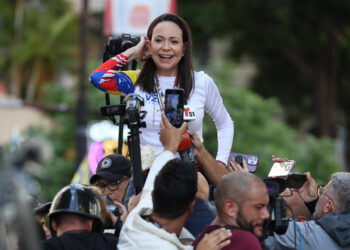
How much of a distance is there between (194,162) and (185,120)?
28 centimetres

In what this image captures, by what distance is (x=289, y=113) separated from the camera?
984 inches

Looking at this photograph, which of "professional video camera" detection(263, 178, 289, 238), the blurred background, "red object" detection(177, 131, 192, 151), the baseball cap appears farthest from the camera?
the blurred background

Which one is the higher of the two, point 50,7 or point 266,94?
point 50,7

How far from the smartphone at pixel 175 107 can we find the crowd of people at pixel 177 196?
60 millimetres

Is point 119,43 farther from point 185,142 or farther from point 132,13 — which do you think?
point 132,13

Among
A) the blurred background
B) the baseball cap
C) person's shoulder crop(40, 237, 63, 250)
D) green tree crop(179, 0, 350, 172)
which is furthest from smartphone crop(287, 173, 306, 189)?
green tree crop(179, 0, 350, 172)

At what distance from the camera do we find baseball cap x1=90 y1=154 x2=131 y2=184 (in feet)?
18.1

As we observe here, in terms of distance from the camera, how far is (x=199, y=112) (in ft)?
16.5

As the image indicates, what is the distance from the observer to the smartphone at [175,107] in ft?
14.3

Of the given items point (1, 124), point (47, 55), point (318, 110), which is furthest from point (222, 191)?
point (1, 124)

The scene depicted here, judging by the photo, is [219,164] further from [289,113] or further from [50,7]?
[50,7]

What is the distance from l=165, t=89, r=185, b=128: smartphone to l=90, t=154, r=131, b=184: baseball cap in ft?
4.01

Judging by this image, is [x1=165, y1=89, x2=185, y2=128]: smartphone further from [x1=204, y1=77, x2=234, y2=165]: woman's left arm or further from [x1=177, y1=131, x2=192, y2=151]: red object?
[x1=204, y1=77, x2=234, y2=165]: woman's left arm

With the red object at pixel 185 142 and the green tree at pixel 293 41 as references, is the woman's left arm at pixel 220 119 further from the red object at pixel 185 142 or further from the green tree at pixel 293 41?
the green tree at pixel 293 41
